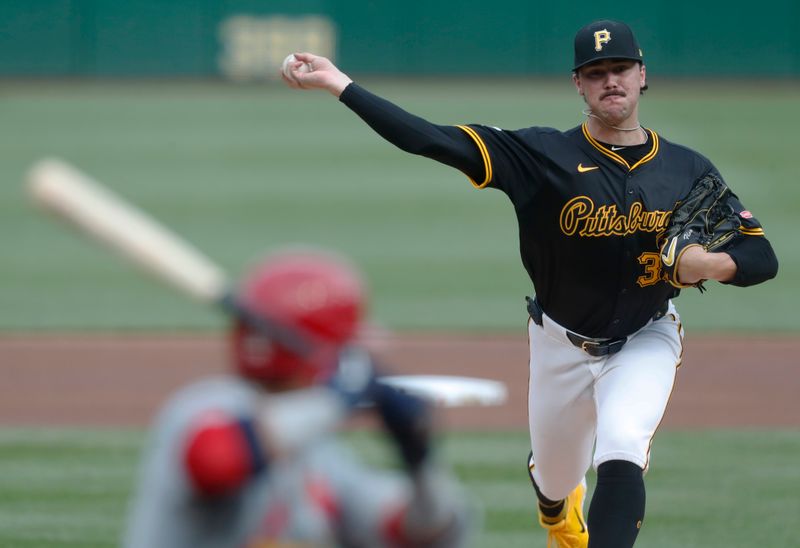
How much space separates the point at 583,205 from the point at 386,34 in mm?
19539

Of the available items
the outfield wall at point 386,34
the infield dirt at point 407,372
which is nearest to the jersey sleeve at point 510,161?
the infield dirt at point 407,372

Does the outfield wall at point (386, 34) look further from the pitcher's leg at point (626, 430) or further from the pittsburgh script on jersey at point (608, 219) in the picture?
the pitcher's leg at point (626, 430)

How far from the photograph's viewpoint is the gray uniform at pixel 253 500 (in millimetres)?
2631

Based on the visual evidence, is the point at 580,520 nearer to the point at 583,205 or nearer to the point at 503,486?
the point at 503,486

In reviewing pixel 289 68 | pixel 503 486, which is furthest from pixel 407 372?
pixel 289 68

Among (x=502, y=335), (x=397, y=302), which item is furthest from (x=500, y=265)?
(x=502, y=335)

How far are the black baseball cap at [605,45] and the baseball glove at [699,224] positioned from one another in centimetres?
60

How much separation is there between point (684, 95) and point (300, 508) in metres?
21.8

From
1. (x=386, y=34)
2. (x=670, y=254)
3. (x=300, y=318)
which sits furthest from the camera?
(x=386, y=34)

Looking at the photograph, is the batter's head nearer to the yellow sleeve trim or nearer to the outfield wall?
the yellow sleeve trim

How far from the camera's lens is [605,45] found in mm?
5488

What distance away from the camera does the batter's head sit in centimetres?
267

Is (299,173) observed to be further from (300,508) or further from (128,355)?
(300,508)

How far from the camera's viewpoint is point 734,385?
9.64m
